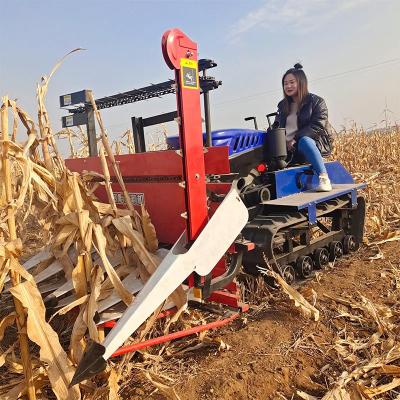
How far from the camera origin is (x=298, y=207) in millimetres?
3666

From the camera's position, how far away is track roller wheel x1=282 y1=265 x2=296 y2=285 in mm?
3783

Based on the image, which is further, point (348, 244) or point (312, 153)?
point (348, 244)

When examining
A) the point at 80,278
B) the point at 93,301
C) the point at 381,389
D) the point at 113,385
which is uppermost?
the point at 80,278

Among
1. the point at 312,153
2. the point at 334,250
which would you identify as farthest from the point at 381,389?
the point at 312,153

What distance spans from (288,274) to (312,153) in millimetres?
1262

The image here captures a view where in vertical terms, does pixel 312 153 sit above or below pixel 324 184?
above

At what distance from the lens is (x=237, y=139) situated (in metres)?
3.93

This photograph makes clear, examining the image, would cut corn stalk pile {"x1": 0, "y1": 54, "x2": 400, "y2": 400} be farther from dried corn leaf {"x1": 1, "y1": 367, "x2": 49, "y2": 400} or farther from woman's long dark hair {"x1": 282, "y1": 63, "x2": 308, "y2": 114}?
woman's long dark hair {"x1": 282, "y1": 63, "x2": 308, "y2": 114}

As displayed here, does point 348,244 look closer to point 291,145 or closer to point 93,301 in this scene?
point 291,145

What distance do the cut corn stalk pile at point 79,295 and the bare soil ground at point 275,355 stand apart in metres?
0.08

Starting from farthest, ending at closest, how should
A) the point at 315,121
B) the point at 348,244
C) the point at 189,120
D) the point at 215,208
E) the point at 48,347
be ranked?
1. the point at 348,244
2. the point at 315,121
3. the point at 215,208
4. the point at 189,120
5. the point at 48,347

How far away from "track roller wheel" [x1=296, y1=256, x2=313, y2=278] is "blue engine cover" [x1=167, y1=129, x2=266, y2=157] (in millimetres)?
1166

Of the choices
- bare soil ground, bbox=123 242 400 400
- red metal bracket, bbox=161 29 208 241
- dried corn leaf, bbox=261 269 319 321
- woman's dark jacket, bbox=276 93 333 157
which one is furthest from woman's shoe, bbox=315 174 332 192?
red metal bracket, bbox=161 29 208 241

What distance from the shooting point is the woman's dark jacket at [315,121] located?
442 centimetres
